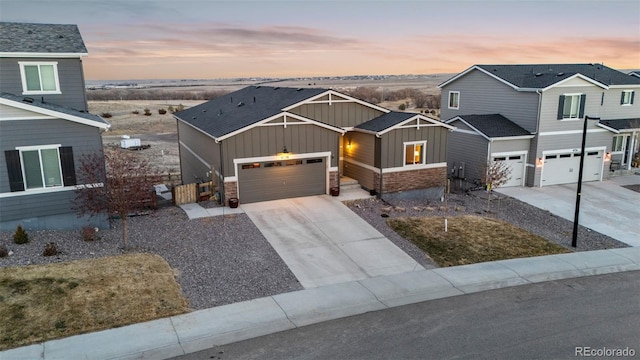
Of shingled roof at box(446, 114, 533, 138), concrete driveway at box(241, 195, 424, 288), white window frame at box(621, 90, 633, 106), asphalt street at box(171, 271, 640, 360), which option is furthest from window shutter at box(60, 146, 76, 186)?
white window frame at box(621, 90, 633, 106)

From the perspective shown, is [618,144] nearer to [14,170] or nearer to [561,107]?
[561,107]

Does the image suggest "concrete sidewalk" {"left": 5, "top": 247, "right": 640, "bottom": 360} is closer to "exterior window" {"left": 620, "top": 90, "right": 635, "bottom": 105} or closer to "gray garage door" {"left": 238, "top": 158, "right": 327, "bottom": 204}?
"gray garage door" {"left": 238, "top": 158, "right": 327, "bottom": 204}

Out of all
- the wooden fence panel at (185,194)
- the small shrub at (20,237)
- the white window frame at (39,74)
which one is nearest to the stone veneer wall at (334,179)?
the wooden fence panel at (185,194)

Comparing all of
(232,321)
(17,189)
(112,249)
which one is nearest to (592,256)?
(232,321)

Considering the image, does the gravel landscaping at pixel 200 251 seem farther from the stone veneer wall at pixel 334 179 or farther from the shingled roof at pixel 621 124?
the shingled roof at pixel 621 124

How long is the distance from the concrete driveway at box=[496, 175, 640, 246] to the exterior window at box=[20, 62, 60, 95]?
22447 mm

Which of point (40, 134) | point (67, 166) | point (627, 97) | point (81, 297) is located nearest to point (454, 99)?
point (627, 97)

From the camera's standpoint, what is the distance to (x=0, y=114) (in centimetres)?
1501

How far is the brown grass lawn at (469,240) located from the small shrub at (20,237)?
42.7 feet

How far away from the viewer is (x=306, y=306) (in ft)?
38.7

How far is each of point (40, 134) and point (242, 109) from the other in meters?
10.8

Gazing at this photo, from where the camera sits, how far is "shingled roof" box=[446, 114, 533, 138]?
2521cm

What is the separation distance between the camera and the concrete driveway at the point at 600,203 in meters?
19.2

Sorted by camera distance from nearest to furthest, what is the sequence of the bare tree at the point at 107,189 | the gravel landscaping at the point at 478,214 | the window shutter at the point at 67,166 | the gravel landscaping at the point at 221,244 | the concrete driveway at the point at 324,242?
the gravel landscaping at the point at 221,244 < the concrete driveway at the point at 324,242 < the bare tree at the point at 107,189 < the window shutter at the point at 67,166 < the gravel landscaping at the point at 478,214
